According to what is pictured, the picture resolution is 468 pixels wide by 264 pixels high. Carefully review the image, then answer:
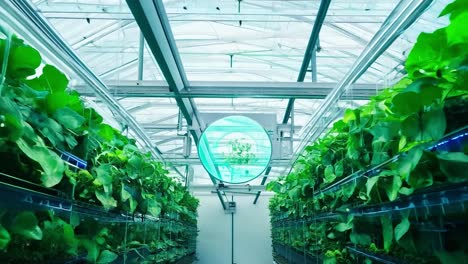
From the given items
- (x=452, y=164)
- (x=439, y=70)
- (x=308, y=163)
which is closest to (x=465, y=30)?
(x=439, y=70)

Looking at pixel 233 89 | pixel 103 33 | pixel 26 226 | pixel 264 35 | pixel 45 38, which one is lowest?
pixel 26 226

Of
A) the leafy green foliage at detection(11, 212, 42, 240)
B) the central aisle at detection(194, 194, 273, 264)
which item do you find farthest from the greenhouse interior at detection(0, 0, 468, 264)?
the central aisle at detection(194, 194, 273, 264)

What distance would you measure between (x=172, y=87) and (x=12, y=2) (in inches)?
76.4

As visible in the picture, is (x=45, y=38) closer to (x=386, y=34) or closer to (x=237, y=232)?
(x=386, y=34)

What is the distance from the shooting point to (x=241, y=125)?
12.3 feet

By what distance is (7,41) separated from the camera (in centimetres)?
115

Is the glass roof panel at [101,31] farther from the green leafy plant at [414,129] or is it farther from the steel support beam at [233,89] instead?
the green leafy plant at [414,129]

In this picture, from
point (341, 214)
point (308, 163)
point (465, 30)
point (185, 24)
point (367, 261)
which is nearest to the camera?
point (465, 30)

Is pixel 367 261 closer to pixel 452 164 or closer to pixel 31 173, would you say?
pixel 452 164

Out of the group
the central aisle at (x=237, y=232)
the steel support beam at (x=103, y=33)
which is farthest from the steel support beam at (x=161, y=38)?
the central aisle at (x=237, y=232)

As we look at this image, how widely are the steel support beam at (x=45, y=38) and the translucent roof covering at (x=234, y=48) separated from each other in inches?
4.1

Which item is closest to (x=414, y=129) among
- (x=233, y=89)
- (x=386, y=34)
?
(x=386, y=34)

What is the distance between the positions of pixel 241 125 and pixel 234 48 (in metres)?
1.48

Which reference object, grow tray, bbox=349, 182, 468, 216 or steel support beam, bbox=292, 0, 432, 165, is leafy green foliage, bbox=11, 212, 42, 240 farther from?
steel support beam, bbox=292, 0, 432, 165
